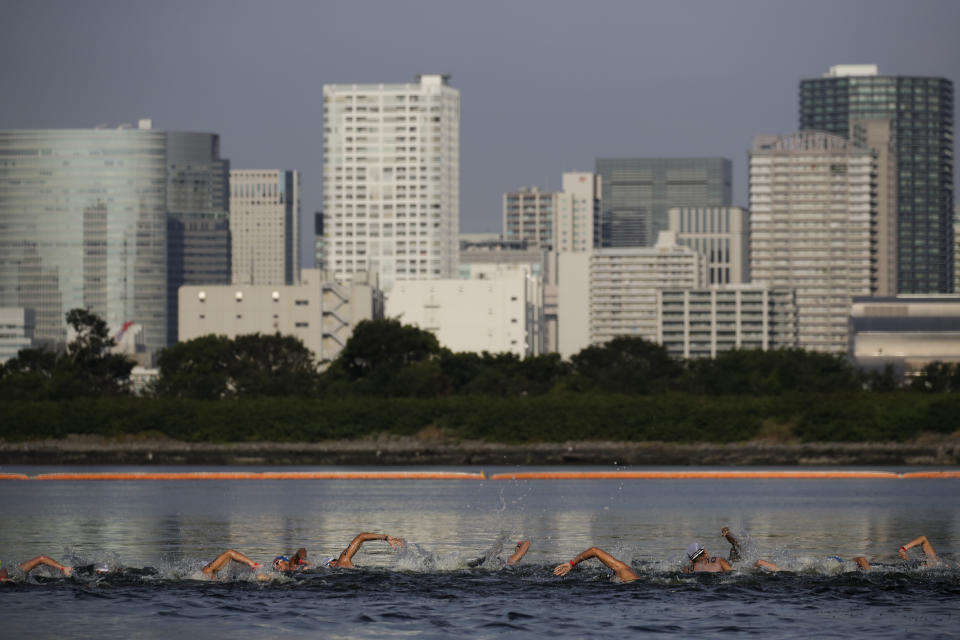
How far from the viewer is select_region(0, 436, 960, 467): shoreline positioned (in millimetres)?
123062

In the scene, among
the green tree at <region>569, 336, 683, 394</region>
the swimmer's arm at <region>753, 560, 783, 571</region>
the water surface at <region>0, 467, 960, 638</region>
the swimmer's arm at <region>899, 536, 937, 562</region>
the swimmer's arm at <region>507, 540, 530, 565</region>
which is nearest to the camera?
the water surface at <region>0, 467, 960, 638</region>

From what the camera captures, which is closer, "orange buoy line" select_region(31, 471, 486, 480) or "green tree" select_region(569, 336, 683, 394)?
"orange buoy line" select_region(31, 471, 486, 480)

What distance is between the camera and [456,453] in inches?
5025

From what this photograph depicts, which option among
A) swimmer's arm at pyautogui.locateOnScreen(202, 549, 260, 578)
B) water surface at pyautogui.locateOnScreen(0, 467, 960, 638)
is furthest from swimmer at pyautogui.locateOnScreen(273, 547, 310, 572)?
swimmer's arm at pyautogui.locateOnScreen(202, 549, 260, 578)

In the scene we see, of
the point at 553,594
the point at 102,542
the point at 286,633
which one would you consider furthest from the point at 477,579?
the point at 102,542

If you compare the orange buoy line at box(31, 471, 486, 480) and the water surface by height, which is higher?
the water surface

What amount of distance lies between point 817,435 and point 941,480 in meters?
28.7

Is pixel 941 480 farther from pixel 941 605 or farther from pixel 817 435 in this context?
pixel 941 605

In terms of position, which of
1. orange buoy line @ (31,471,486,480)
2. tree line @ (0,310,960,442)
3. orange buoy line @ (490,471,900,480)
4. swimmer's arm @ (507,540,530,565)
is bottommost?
orange buoy line @ (31,471,486,480)

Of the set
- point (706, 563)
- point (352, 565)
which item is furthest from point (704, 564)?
point (352, 565)

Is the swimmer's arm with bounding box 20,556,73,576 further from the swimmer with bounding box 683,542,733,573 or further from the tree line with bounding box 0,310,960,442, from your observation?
the tree line with bounding box 0,310,960,442

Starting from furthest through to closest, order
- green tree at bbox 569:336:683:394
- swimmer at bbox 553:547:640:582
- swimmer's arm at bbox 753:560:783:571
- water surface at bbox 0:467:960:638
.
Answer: green tree at bbox 569:336:683:394
swimmer's arm at bbox 753:560:783:571
swimmer at bbox 553:547:640:582
water surface at bbox 0:467:960:638

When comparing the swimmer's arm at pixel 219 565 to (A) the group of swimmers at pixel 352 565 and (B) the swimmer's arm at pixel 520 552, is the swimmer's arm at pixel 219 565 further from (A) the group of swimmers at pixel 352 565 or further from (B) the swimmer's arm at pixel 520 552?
(B) the swimmer's arm at pixel 520 552

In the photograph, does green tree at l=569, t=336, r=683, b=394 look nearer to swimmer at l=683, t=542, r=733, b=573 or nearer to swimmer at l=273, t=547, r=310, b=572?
swimmer at l=683, t=542, r=733, b=573
